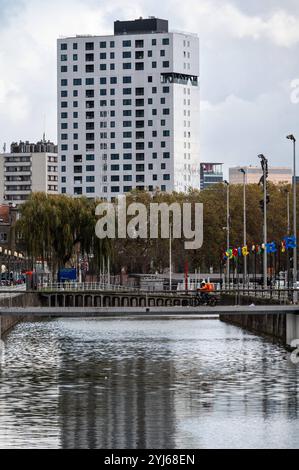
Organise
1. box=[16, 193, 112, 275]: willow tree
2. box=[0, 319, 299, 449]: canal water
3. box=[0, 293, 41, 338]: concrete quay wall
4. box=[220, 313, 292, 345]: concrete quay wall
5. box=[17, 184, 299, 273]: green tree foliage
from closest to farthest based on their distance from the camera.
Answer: box=[0, 319, 299, 449]: canal water
box=[220, 313, 292, 345]: concrete quay wall
box=[0, 293, 41, 338]: concrete quay wall
box=[16, 193, 112, 275]: willow tree
box=[17, 184, 299, 273]: green tree foliage

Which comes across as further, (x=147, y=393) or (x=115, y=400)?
(x=147, y=393)

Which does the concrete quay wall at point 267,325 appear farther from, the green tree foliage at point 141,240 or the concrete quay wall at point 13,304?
the green tree foliage at point 141,240

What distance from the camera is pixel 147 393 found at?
55.6 meters

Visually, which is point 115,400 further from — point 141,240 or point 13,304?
point 141,240

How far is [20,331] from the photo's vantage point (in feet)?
330

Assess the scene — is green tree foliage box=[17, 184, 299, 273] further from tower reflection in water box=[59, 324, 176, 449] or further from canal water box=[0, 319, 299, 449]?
tower reflection in water box=[59, 324, 176, 449]

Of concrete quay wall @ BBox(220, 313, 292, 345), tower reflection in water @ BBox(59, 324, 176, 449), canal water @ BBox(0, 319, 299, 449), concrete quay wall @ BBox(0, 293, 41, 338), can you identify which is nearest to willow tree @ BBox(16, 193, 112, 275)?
concrete quay wall @ BBox(0, 293, 41, 338)

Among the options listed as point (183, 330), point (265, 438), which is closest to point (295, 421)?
point (265, 438)

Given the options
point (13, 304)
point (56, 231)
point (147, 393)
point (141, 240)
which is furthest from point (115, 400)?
point (141, 240)

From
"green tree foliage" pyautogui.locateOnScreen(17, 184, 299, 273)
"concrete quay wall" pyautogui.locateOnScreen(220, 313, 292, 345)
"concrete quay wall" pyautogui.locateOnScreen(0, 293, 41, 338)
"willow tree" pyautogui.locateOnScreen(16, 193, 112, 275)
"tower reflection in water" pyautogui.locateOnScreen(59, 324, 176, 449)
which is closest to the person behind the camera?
"tower reflection in water" pyautogui.locateOnScreen(59, 324, 176, 449)

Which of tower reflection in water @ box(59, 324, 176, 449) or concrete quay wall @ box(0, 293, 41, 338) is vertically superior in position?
concrete quay wall @ box(0, 293, 41, 338)

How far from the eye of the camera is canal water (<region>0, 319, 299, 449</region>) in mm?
43406
